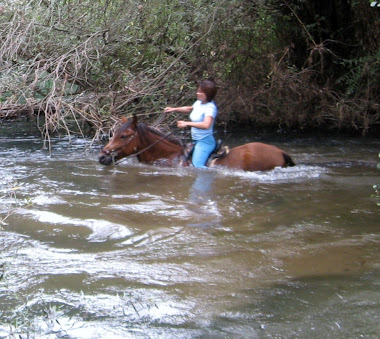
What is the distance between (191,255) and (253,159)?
4.03 m

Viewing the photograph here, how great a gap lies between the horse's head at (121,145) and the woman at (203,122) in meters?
0.74

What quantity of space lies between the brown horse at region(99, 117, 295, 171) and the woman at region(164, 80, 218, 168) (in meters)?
0.23

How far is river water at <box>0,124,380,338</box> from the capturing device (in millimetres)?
4043

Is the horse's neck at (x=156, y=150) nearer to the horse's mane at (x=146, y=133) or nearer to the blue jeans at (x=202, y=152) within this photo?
the horse's mane at (x=146, y=133)

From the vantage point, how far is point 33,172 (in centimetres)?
969

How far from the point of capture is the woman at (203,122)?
8852mm

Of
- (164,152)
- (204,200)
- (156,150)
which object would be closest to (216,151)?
(164,152)

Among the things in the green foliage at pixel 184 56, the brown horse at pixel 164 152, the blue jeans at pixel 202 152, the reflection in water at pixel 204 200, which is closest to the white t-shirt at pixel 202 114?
the blue jeans at pixel 202 152

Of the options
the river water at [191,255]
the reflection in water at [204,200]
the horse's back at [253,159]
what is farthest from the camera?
the horse's back at [253,159]

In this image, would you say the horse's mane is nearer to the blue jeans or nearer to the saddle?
the saddle

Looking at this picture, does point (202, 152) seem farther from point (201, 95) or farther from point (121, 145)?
point (121, 145)

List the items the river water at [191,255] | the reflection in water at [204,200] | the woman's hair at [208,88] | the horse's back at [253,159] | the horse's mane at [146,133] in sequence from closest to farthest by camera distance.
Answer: the river water at [191,255] < the reflection in water at [204,200] < the woman's hair at [208,88] < the horse's back at [253,159] < the horse's mane at [146,133]

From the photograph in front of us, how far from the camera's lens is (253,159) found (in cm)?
923

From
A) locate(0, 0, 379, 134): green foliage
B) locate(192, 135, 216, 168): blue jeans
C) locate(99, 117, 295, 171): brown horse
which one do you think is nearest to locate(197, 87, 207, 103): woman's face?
locate(192, 135, 216, 168): blue jeans
